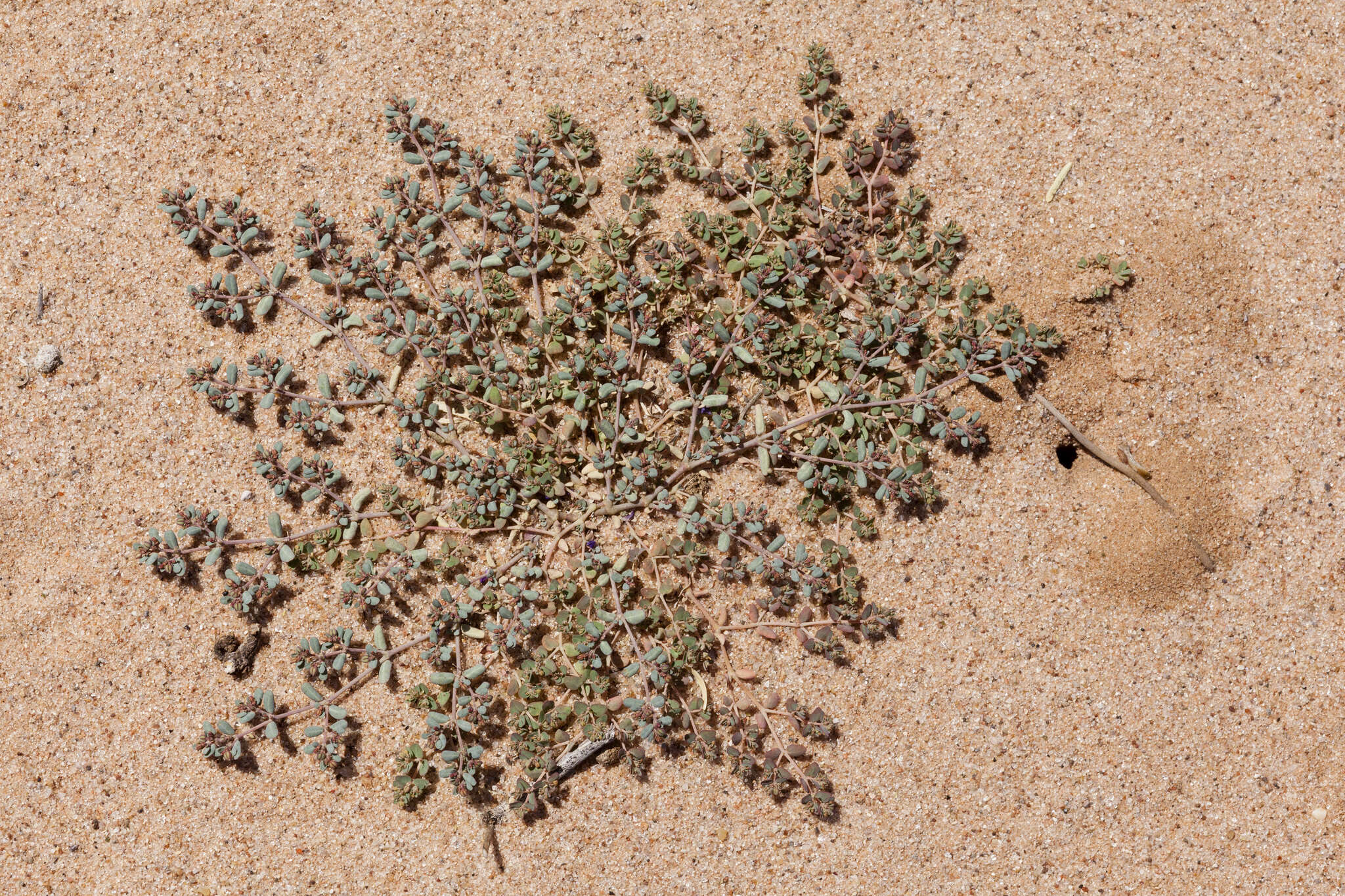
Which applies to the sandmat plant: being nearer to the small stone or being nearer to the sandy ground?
the sandy ground

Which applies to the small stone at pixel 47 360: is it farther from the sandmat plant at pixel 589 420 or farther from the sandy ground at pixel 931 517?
the sandmat plant at pixel 589 420

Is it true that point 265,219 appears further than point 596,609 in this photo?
Yes

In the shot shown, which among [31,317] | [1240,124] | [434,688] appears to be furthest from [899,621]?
[31,317]

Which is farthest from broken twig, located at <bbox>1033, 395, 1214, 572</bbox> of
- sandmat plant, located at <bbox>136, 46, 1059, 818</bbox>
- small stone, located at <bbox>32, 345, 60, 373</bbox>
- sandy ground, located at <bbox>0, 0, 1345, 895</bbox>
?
small stone, located at <bbox>32, 345, 60, 373</bbox>

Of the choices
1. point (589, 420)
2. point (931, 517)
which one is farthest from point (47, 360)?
point (931, 517)

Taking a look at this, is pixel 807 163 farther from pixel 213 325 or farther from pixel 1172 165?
pixel 213 325

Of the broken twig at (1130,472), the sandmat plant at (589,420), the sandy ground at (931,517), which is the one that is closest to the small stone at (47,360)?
the sandy ground at (931,517)
